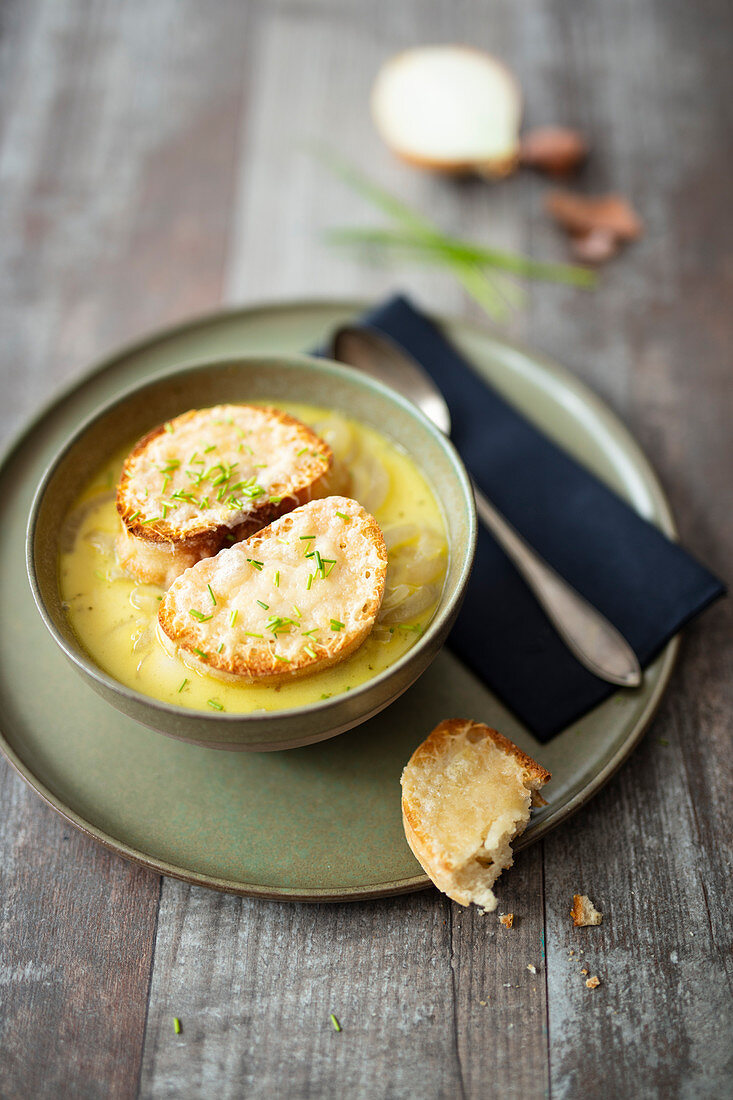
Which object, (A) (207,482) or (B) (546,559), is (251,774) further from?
(B) (546,559)

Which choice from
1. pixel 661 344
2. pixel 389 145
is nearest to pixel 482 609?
pixel 661 344

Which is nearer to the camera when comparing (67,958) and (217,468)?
(67,958)

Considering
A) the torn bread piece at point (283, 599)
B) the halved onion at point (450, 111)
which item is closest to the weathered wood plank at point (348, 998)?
the torn bread piece at point (283, 599)

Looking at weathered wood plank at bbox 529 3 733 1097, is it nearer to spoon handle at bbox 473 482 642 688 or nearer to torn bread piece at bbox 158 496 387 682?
spoon handle at bbox 473 482 642 688

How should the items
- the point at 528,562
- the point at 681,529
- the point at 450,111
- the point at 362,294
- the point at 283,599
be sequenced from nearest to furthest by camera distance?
the point at 283,599 < the point at 528,562 < the point at 681,529 < the point at 362,294 < the point at 450,111

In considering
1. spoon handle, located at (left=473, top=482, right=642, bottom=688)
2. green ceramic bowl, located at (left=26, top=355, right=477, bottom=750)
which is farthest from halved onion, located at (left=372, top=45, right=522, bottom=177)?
spoon handle, located at (left=473, top=482, right=642, bottom=688)

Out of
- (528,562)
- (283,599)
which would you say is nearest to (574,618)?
(528,562)

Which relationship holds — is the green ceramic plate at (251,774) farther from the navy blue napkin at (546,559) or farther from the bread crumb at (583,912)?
the bread crumb at (583,912)
